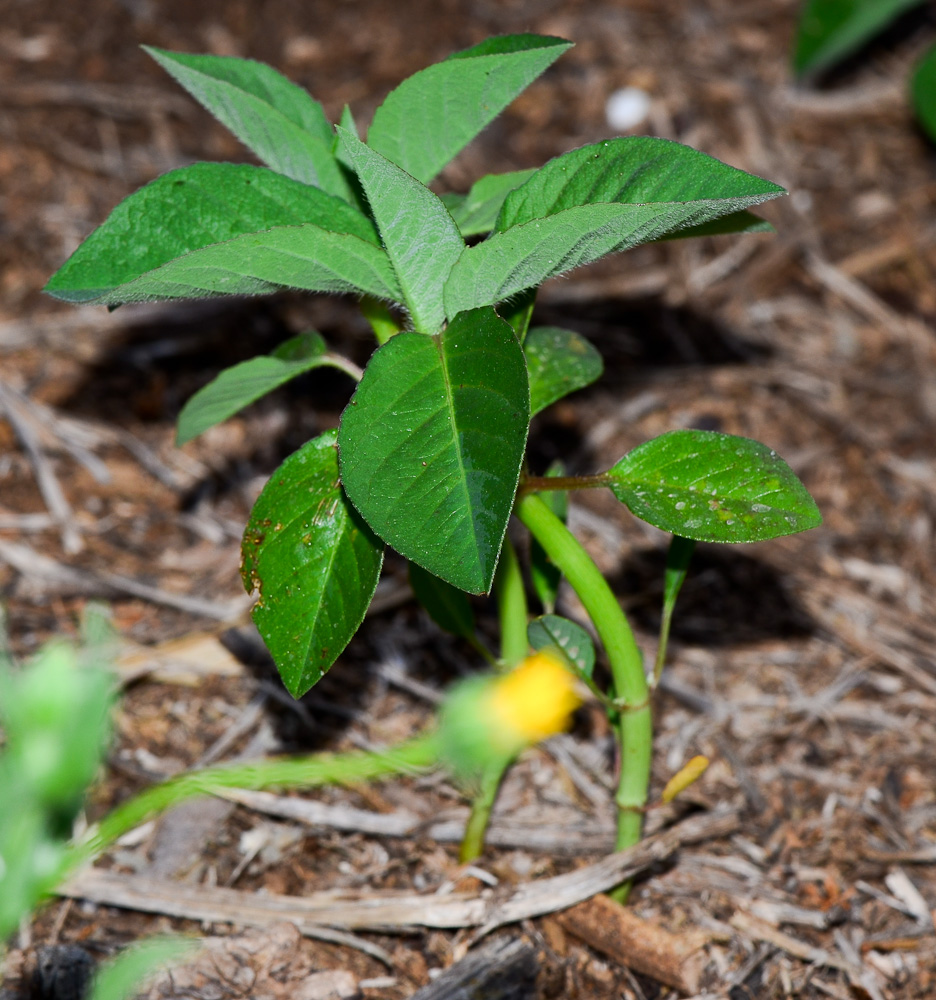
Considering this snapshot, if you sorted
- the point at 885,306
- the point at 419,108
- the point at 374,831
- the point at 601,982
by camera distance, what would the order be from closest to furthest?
the point at 419,108 < the point at 601,982 < the point at 374,831 < the point at 885,306

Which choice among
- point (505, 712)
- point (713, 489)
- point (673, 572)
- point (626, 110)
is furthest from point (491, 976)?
point (626, 110)

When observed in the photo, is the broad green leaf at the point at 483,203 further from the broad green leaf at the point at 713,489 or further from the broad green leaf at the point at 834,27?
the broad green leaf at the point at 834,27

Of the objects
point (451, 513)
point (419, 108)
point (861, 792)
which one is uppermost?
point (419, 108)

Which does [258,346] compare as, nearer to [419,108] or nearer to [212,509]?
[212,509]

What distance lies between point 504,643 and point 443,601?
103mm

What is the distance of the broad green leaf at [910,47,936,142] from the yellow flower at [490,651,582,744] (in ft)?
7.35

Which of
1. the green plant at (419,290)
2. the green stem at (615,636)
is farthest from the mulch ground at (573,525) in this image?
the green plant at (419,290)

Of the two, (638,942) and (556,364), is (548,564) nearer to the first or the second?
(556,364)

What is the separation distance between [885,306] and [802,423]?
0.54m

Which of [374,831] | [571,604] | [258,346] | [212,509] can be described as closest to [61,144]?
[258,346]

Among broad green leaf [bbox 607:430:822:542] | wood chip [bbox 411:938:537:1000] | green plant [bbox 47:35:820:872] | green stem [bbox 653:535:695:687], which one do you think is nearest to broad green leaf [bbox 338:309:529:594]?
green plant [bbox 47:35:820:872]

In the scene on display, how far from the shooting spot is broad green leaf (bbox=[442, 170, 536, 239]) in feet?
4.08

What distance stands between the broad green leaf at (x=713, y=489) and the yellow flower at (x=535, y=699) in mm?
271

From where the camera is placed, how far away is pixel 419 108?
1.19 m
